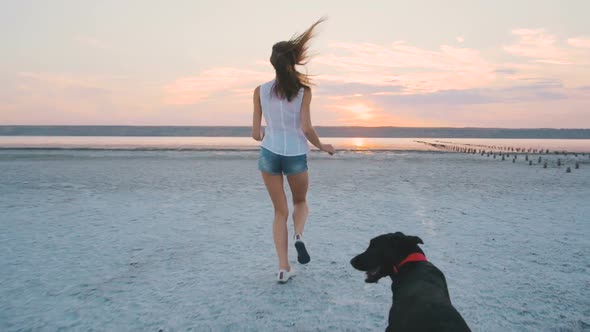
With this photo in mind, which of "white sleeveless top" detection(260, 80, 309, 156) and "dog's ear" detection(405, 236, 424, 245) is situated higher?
"white sleeveless top" detection(260, 80, 309, 156)

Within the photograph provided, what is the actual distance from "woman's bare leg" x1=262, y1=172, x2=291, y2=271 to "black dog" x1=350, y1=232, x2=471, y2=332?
3.11 feet

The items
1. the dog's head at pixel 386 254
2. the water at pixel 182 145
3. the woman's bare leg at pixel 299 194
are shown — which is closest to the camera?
the dog's head at pixel 386 254

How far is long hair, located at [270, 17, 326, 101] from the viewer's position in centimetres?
348

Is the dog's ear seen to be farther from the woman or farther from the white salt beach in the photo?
the woman

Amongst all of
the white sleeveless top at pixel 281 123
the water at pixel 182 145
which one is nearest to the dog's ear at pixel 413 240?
the white sleeveless top at pixel 281 123

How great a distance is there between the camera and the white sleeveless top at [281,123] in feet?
11.8

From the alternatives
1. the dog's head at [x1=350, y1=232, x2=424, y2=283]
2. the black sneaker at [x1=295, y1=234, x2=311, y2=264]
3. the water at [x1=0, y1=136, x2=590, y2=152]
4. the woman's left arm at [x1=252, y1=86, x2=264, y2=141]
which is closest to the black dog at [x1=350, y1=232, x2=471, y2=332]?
the dog's head at [x1=350, y1=232, x2=424, y2=283]

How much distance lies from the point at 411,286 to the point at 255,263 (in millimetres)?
2496

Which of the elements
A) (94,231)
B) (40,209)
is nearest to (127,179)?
(40,209)

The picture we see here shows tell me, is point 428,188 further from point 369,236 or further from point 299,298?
point 299,298

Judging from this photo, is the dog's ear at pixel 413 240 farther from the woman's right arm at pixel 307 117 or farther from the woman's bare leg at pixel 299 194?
the woman's bare leg at pixel 299 194

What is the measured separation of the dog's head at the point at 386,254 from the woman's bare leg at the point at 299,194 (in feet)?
2.94

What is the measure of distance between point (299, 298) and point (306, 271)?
81cm

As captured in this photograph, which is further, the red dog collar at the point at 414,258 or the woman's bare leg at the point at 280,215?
the woman's bare leg at the point at 280,215
